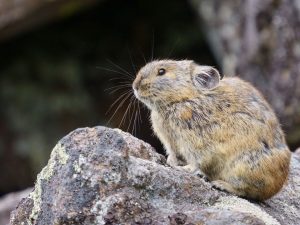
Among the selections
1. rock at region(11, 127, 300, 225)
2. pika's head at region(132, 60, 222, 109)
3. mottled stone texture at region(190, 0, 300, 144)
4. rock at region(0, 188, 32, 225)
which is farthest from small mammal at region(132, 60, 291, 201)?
mottled stone texture at region(190, 0, 300, 144)

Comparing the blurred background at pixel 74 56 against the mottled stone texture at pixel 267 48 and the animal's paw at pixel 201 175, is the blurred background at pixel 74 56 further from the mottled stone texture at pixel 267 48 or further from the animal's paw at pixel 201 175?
the animal's paw at pixel 201 175

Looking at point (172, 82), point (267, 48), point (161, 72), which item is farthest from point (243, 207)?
point (267, 48)

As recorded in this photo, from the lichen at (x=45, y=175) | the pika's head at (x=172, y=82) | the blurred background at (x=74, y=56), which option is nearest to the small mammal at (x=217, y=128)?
the pika's head at (x=172, y=82)

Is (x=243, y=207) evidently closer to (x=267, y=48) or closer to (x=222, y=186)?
(x=222, y=186)


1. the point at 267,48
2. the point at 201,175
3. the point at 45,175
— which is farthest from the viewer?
the point at 267,48

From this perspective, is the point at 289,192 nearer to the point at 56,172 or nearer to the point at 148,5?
the point at 56,172

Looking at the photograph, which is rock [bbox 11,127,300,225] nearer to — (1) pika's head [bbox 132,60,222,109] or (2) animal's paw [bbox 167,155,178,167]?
(2) animal's paw [bbox 167,155,178,167]

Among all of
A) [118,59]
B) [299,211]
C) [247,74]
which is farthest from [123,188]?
[118,59]
